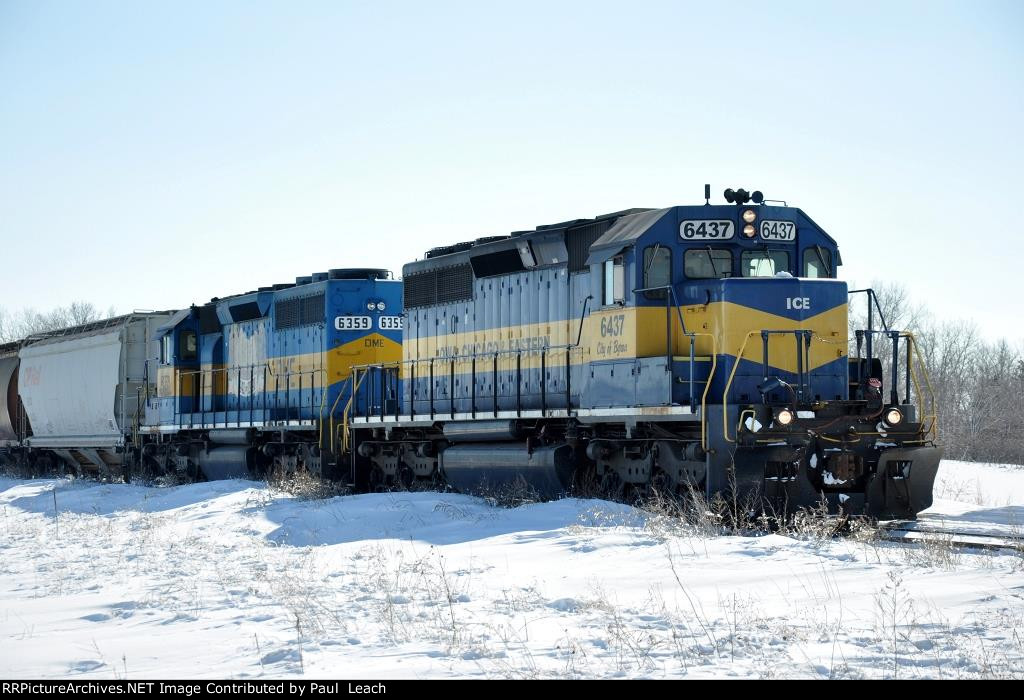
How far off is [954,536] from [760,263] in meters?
3.72

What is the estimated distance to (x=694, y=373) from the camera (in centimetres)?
1332

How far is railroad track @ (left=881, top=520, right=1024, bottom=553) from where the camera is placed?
35.6 feet

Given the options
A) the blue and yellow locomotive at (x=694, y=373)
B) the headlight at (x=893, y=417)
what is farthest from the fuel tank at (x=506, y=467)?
the headlight at (x=893, y=417)

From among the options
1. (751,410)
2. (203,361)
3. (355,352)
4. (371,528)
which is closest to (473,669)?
(751,410)

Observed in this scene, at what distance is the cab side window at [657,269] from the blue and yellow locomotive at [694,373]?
0.04 ft

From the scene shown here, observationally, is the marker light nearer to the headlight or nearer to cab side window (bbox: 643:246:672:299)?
the headlight

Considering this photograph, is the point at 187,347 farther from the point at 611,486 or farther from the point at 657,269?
the point at 657,269

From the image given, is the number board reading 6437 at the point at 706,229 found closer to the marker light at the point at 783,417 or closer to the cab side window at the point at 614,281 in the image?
the cab side window at the point at 614,281

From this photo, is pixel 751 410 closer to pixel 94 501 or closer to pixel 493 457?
pixel 493 457

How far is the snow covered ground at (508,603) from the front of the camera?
21.6ft

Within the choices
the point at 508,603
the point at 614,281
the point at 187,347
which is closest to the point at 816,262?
the point at 614,281

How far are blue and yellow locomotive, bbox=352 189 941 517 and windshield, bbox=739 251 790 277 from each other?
0.05 feet

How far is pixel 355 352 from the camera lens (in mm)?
21672

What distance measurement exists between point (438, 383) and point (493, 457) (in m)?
2.53
